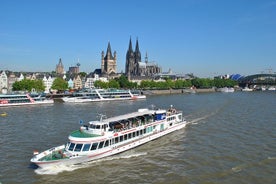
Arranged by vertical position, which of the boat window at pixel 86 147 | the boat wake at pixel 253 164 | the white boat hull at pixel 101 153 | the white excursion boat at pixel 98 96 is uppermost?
the white excursion boat at pixel 98 96

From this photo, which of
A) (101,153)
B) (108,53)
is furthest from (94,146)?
(108,53)

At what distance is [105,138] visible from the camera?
82.2ft

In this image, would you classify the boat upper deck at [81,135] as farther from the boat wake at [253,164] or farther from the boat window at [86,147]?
the boat wake at [253,164]

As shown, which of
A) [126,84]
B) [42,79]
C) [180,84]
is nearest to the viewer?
[42,79]

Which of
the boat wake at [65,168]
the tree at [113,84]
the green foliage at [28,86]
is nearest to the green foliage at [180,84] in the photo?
the tree at [113,84]

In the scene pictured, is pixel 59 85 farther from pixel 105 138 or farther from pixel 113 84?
pixel 105 138

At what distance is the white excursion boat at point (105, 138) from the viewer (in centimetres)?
2248

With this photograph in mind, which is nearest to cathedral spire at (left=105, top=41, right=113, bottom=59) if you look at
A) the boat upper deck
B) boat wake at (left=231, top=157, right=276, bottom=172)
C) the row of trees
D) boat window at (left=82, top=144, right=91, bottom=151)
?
the row of trees

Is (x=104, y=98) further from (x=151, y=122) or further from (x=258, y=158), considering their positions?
(x=258, y=158)

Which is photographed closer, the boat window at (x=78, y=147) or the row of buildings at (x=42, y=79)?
the boat window at (x=78, y=147)

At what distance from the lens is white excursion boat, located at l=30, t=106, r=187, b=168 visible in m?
22.5

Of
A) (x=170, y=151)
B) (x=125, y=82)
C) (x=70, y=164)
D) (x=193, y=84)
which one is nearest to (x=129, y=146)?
(x=170, y=151)

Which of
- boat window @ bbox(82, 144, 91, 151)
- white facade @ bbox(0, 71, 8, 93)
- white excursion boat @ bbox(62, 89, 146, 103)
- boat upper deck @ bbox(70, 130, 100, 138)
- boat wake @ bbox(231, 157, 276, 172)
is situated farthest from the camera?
white facade @ bbox(0, 71, 8, 93)

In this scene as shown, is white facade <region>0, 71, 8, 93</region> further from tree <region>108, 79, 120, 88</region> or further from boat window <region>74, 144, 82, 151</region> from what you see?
boat window <region>74, 144, 82, 151</region>
